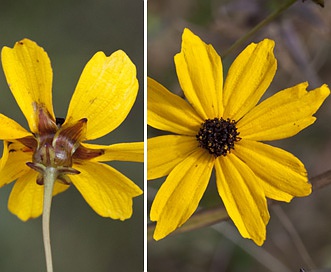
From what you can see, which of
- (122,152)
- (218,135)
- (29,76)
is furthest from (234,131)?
(29,76)

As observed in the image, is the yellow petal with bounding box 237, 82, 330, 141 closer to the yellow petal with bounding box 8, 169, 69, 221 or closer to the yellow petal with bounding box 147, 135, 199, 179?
the yellow petal with bounding box 147, 135, 199, 179

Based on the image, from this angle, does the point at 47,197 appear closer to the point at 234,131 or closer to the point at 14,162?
the point at 14,162

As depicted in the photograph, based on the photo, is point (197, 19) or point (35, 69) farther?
point (197, 19)

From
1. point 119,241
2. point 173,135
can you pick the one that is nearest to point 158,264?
point 119,241

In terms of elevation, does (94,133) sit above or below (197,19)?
below

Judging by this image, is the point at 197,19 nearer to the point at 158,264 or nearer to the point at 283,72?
the point at 283,72

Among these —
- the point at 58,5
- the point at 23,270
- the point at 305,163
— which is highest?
the point at 58,5

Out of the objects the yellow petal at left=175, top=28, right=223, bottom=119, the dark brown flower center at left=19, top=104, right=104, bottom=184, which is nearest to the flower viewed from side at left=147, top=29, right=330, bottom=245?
the yellow petal at left=175, top=28, right=223, bottom=119
